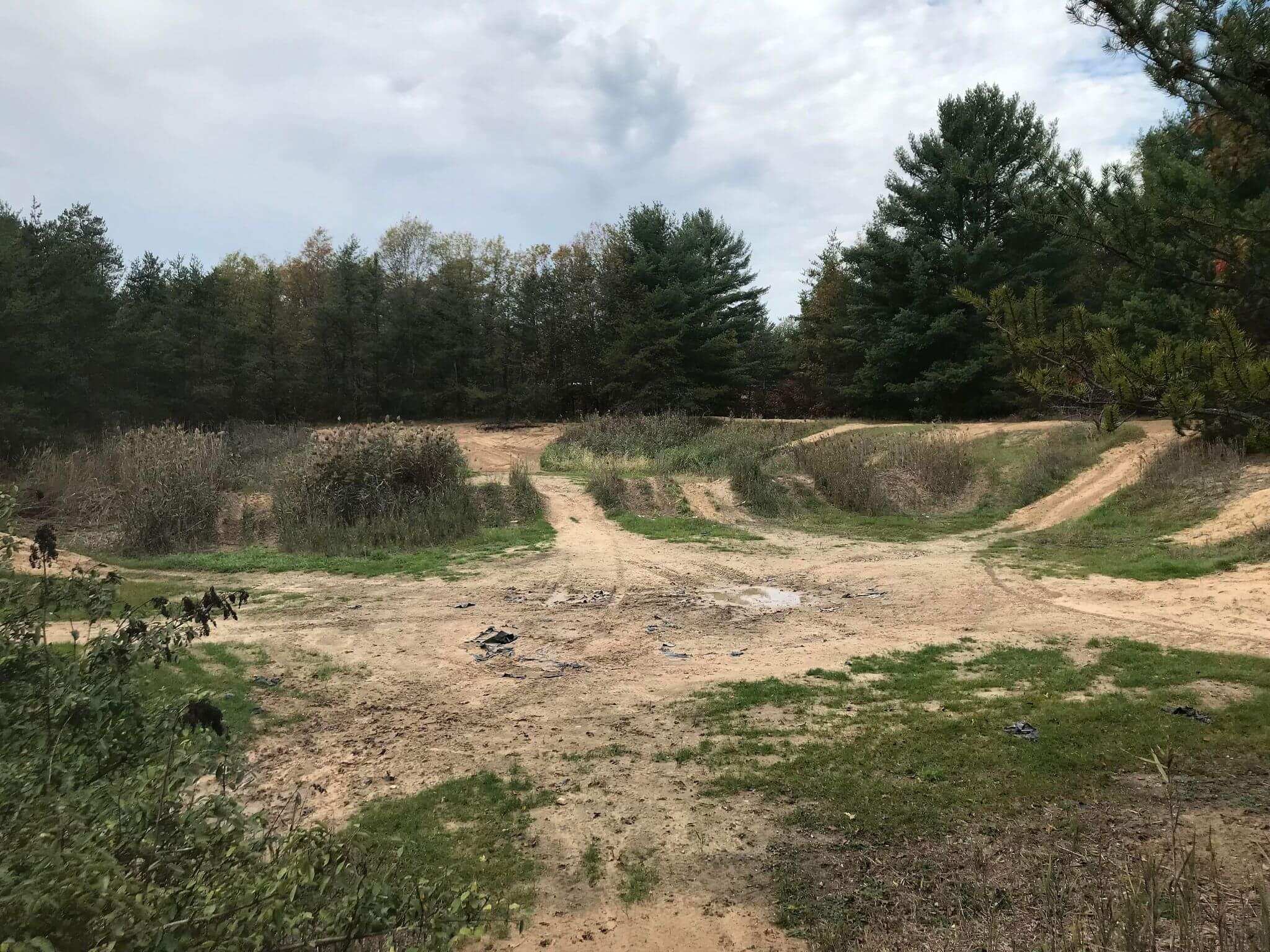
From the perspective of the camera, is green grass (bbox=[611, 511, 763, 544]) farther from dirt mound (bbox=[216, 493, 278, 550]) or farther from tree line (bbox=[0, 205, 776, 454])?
tree line (bbox=[0, 205, 776, 454])

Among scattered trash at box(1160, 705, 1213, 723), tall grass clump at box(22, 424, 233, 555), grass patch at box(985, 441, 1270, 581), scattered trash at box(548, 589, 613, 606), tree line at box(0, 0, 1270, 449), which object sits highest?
tree line at box(0, 0, 1270, 449)

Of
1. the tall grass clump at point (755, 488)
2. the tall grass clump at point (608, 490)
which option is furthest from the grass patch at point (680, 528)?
the tall grass clump at point (755, 488)

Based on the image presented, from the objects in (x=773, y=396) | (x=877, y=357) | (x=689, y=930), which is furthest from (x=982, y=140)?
(x=689, y=930)

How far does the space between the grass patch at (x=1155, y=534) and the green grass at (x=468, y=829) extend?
8686 mm

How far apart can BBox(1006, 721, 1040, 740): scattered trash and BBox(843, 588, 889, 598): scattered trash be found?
4054 mm

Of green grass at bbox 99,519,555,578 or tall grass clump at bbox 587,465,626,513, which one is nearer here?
green grass at bbox 99,519,555,578

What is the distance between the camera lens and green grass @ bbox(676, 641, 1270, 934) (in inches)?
168

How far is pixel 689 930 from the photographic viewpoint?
354 centimetres

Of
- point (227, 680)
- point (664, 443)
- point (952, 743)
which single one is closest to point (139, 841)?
point (952, 743)

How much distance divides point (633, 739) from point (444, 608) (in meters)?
4.24

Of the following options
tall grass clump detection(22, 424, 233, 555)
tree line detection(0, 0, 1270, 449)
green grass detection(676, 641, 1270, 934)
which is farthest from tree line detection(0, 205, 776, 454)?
green grass detection(676, 641, 1270, 934)

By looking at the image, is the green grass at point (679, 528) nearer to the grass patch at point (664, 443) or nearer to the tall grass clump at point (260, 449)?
the grass patch at point (664, 443)

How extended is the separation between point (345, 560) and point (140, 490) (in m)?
4.33

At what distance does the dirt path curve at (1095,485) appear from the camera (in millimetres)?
14867
